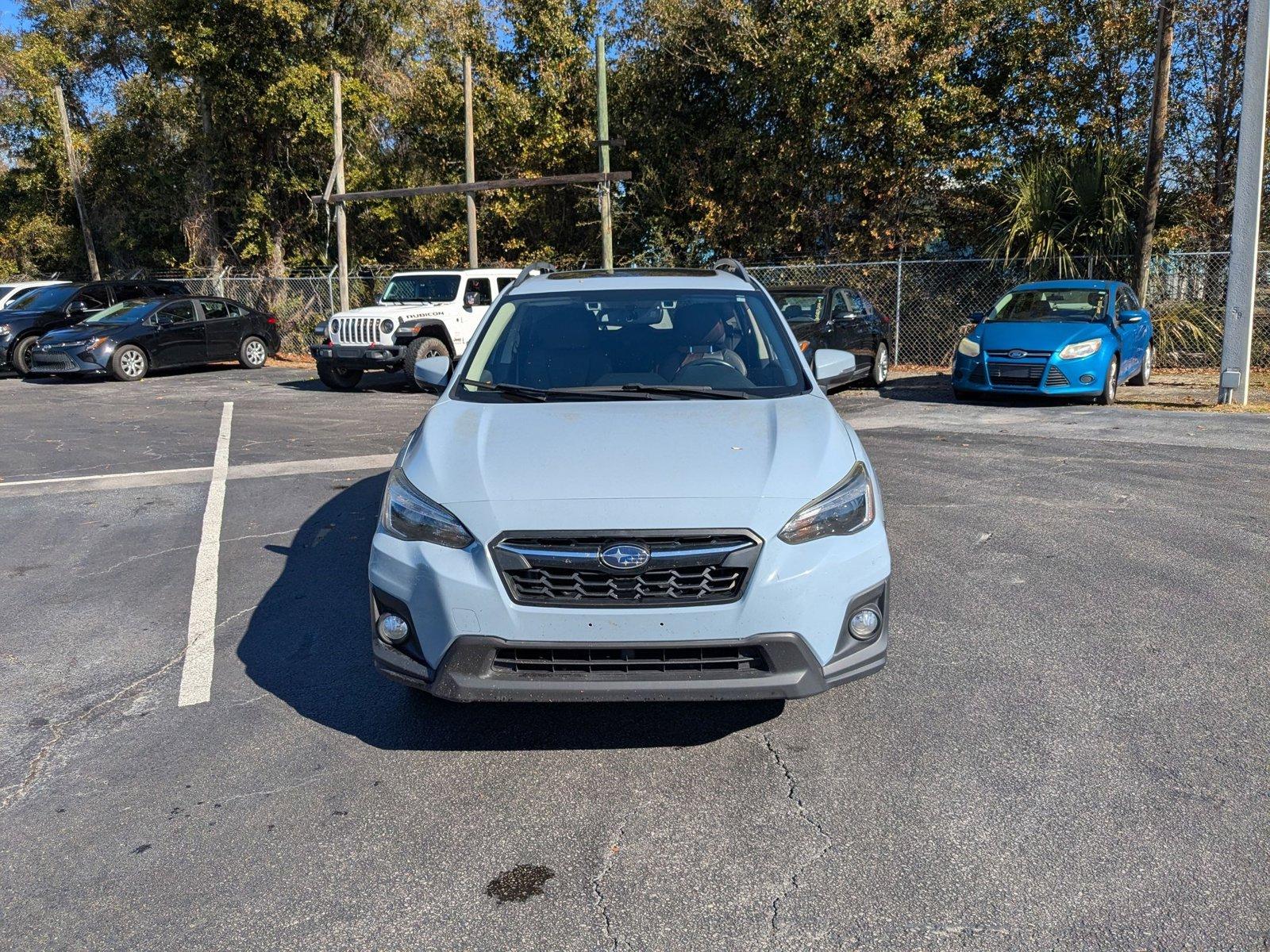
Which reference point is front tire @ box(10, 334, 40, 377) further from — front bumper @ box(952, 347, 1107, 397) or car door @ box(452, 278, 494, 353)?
front bumper @ box(952, 347, 1107, 397)

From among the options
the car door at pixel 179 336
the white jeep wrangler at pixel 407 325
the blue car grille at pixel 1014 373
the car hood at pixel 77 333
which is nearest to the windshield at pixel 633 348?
the blue car grille at pixel 1014 373

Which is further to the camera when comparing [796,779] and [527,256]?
[527,256]

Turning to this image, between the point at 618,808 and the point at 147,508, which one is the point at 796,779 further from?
the point at 147,508

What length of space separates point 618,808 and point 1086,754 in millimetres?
1679

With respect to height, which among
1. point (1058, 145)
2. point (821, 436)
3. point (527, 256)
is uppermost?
point (1058, 145)

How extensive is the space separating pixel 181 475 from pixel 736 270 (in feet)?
19.2

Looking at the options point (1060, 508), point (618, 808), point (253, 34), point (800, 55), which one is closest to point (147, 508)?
point (618, 808)

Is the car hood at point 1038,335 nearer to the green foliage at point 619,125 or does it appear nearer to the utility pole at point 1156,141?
the utility pole at point 1156,141

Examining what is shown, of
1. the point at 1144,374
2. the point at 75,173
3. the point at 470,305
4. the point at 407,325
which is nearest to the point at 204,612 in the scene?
the point at 407,325

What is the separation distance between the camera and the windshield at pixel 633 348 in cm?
454

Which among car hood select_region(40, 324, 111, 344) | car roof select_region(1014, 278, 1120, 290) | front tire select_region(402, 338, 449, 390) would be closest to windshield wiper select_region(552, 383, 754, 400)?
car roof select_region(1014, 278, 1120, 290)

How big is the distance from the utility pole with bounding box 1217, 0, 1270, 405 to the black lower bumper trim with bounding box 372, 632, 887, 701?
10.8m

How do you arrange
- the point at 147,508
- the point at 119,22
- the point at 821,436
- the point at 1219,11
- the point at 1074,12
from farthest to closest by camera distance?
the point at 119,22 < the point at 1074,12 < the point at 1219,11 < the point at 147,508 < the point at 821,436

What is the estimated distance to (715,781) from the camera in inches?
135
